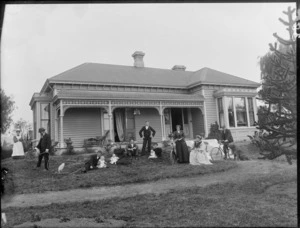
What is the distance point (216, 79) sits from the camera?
16.4 m

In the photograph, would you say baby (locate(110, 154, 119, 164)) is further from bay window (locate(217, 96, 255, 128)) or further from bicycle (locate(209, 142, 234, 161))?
bay window (locate(217, 96, 255, 128))

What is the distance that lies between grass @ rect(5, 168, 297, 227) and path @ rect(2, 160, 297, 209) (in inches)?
22.4

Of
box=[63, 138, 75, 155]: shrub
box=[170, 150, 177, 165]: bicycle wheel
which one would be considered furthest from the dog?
box=[63, 138, 75, 155]: shrub

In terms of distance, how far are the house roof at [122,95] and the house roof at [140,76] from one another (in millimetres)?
541

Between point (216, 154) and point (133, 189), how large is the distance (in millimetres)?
6194

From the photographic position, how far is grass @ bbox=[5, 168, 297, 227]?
4164 millimetres

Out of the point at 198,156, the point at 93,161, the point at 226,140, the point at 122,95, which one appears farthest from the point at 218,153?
the point at 93,161

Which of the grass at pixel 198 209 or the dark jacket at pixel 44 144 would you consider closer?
the grass at pixel 198 209

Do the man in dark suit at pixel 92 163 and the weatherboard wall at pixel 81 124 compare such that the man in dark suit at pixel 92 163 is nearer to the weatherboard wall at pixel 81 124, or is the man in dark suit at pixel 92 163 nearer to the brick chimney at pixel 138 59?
the weatherboard wall at pixel 81 124

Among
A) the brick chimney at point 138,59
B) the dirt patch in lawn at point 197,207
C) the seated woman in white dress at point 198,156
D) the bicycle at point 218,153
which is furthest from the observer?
the brick chimney at point 138,59

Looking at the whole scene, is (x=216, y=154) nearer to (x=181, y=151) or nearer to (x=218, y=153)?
(x=218, y=153)

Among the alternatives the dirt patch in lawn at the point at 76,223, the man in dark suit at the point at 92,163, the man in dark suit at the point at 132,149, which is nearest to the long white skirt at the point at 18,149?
the man in dark suit at the point at 92,163

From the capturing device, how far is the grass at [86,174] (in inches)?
288

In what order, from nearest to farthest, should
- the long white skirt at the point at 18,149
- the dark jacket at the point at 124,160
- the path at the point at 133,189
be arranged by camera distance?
1. the path at the point at 133,189
2. the dark jacket at the point at 124,160
3. the long white skirt at the point at 18,149
